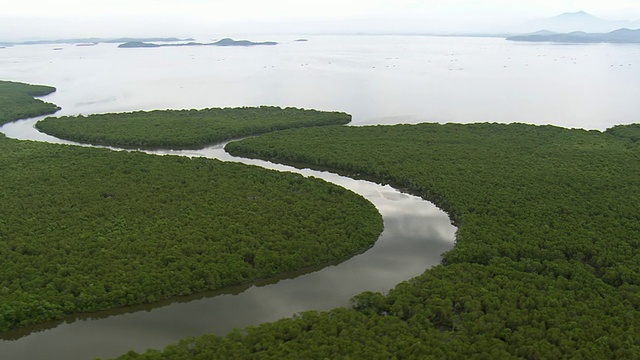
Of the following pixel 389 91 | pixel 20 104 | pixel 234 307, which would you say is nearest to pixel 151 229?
pixel 234 307

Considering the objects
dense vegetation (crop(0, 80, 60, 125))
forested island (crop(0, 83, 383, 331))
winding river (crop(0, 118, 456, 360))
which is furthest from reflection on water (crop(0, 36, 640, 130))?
winding river (crop(0, 118, 456, 360))

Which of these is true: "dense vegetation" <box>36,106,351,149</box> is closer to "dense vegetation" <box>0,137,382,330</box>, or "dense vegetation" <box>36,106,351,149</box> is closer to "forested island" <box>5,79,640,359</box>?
"forested island" <box>5,79,640,359</box>

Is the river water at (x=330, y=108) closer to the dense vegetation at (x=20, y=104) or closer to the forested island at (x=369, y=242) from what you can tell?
the forested island at (x=369, y=242)

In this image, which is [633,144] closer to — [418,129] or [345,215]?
[418,129]

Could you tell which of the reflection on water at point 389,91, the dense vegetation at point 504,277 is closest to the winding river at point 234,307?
the dense vegetation at point 504,277

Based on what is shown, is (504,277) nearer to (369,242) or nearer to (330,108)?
(369,242)

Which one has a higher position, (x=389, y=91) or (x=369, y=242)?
(x=389, y=91)
